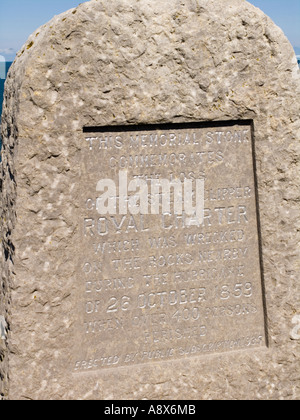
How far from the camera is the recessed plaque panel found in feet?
9.85

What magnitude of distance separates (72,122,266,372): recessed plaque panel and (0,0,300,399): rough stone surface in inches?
2.9

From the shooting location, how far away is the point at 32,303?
9.53ft

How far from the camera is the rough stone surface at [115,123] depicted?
2.82 metres

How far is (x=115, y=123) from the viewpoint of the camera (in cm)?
293

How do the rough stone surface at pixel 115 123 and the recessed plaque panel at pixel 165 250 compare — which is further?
the recessed plaque panel at pixel 165 250

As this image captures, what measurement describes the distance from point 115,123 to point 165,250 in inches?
30.6

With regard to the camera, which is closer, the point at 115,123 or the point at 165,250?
the point at 115,123

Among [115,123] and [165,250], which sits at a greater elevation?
[115,123]

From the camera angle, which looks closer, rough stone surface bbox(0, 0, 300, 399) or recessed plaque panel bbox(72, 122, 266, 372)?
rough stone surface bbox(0, 0, 300, 399)

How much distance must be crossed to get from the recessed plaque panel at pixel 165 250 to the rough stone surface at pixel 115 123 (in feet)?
0.24
